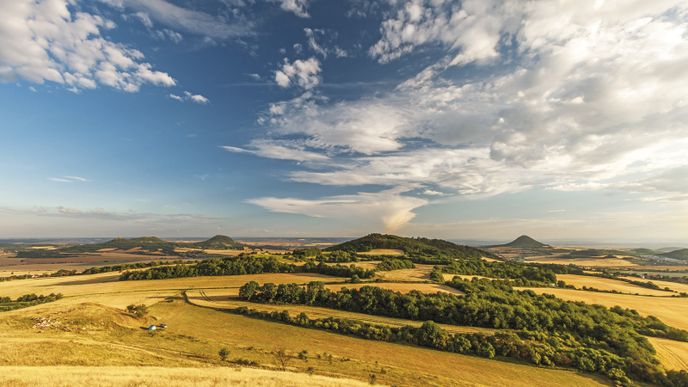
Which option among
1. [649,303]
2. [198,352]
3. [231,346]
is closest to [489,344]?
[231,346]

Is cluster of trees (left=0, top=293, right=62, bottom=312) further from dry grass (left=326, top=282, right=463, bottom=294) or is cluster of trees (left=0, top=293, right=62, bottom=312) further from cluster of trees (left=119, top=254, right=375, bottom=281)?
dry grass (left=326, top=282, right=463, bottom=294)

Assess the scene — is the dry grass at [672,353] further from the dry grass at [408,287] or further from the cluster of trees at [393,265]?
the cluster of trees at [393,265]

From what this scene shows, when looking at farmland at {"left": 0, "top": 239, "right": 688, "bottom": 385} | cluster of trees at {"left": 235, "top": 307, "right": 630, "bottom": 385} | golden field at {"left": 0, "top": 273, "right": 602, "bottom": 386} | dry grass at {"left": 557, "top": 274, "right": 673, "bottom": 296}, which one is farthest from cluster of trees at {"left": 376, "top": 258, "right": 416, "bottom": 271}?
golden field at {"left": 0, "top": 273, "right": 602, "bottom": 386}

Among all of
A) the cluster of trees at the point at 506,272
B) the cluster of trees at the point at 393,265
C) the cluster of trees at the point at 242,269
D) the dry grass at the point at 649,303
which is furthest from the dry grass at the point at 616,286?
the cluster of trees at the point at 242,269

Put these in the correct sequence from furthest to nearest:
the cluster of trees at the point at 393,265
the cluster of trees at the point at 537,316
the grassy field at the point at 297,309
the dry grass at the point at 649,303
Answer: the cluster of trees at the point at 393,265, the dry grass at the point at 649,303, the grassy field at the point at 297,309, the cluster of trees at the point at 537,316

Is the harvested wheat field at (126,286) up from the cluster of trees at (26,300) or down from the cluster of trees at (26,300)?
up

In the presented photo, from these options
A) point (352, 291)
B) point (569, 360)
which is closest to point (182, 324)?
point (352, 291)
